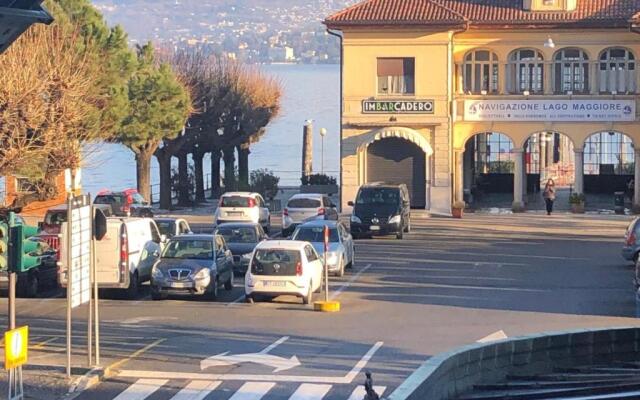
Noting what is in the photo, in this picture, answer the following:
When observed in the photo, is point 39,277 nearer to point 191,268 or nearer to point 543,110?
point 191,268

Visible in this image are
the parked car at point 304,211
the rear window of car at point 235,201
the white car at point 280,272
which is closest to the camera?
the white car at point 280,272

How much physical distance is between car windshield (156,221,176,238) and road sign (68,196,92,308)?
14.3 m

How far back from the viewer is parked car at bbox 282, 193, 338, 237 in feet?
144

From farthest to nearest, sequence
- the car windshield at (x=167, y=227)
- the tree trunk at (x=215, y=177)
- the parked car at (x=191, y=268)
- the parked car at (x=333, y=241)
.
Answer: the tree trunk at (x=215, y=177) < the car windshield at (x=167, y=227) < the parked car at (x=333, y=241) < the parked car at (x=191, y=268)

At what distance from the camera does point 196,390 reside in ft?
59.3

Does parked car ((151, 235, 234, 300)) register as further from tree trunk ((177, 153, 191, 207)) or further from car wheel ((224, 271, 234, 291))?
tree trunk ((177, 153, 191, 207))

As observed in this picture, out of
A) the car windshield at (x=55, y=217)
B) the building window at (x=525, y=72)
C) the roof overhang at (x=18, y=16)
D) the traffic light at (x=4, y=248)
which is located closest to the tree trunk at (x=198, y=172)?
the building window at (x=525, y=72)

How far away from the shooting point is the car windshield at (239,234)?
34.5 metres

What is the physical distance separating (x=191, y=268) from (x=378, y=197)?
17.0m

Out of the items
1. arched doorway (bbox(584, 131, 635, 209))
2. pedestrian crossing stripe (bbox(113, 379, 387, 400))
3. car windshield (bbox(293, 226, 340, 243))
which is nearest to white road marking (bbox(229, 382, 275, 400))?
pedestrian crossing stripe (bbox(113, 379, 387, 400))

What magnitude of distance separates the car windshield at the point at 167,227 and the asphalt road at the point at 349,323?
478 cm

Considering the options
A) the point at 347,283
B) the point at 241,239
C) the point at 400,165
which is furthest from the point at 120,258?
the point at 400,165

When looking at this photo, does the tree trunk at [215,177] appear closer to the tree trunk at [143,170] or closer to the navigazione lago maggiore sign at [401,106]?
the tree trunk at [143,170]

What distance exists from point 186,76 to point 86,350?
40.2m
